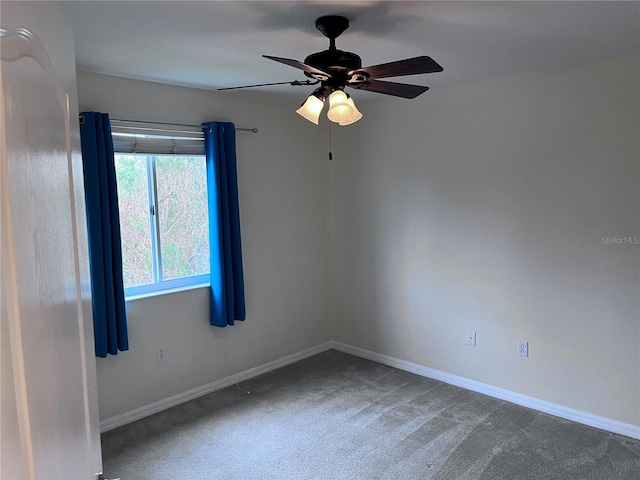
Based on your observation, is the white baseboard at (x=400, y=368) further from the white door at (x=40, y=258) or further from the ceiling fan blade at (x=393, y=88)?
the white door at (x=40, y=258)

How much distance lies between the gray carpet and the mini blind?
1.85 m

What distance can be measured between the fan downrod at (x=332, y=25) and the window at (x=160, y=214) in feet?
5.46

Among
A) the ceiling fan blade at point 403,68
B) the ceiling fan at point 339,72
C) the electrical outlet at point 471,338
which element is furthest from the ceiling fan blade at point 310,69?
the electrical outlet at point 471,338

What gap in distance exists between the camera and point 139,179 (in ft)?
11.0

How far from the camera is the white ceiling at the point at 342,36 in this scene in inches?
78.6

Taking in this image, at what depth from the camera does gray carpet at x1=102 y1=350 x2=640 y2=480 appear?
2670 millimetres

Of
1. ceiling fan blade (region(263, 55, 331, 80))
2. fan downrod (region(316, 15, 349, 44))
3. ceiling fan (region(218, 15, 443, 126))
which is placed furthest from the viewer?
fan downrod (region(316, 15, 349, 44))

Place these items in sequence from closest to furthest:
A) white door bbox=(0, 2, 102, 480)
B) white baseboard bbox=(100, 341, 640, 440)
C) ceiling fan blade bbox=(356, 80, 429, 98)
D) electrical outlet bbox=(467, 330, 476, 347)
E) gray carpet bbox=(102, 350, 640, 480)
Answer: white door bbox=(0, 2, 102, 480) → ceiling fan blade bbox=(356, 80, 429, 98) → gray carpet bbox=(102, 350, 640, 480) → white baseboard bbox=(100, 341, 640, 440) → electrical outlet bbox=(467, 330, 476, 347)

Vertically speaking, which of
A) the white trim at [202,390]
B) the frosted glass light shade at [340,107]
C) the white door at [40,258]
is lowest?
the white trim at [202,390]

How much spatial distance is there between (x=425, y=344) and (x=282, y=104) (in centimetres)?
235

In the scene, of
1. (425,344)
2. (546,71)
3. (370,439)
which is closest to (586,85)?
(546,71)

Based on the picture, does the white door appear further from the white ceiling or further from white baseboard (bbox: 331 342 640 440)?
white baseboard (bbox: 331 342 640 440)

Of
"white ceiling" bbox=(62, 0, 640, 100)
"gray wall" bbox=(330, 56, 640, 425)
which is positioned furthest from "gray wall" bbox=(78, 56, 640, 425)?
"white ceiling" bbox=(62, 0, 640, 100)

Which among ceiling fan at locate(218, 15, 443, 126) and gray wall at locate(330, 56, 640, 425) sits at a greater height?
ceiling fan at locate(218, 15, 443, 126)
